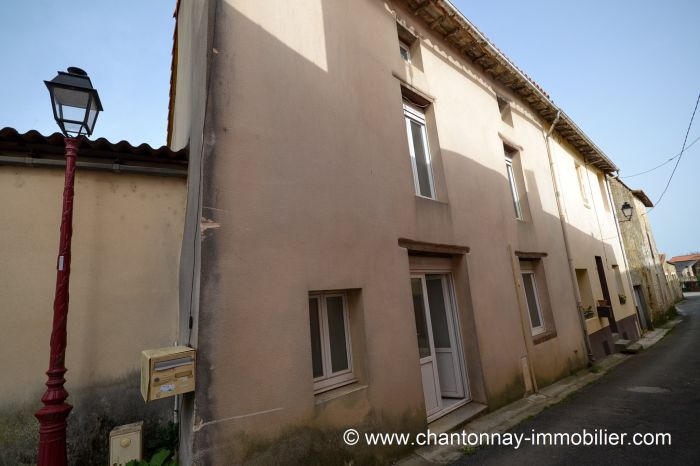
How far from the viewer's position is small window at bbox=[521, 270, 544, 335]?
7.18 m

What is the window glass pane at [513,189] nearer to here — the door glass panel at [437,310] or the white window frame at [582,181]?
the door glass panel at [437,310]

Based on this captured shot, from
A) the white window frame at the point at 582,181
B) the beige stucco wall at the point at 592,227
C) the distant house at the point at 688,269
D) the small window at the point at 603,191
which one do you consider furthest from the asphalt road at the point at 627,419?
the distant house at the point at 688,269

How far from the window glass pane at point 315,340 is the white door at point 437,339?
5.78 feet

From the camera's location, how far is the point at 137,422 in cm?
340

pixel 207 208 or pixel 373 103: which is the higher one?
pixel 373 103

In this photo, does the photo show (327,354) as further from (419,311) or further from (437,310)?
(437,310)

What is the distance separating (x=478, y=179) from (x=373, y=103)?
2.68 m

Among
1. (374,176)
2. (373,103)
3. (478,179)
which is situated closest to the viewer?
(374,176)

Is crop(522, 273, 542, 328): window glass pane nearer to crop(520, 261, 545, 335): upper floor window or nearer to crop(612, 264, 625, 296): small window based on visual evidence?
crop(520, 261, 545, 335): upper floor window

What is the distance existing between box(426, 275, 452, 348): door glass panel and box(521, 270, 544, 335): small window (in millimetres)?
2930

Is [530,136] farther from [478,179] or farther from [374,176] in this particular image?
[374,176]

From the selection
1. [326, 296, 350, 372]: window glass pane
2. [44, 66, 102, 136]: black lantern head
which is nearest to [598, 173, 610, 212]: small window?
[326, 296, 350, 372]: window glass pane

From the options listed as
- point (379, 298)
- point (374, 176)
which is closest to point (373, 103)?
point (374, 176)

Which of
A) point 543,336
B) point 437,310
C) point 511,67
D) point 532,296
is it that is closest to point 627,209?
point 532,296
